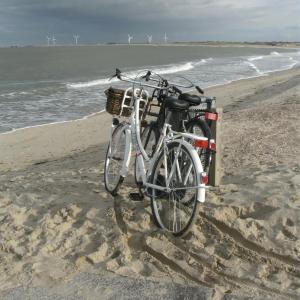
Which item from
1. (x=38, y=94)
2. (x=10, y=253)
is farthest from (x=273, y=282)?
(x=38, y=94)

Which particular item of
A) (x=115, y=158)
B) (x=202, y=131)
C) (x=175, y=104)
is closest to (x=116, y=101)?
(x=115, y=158)

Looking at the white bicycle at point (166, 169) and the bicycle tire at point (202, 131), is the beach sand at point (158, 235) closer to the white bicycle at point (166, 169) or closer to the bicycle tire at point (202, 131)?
the white bicycle at point (166, 169)

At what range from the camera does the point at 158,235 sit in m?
4.20

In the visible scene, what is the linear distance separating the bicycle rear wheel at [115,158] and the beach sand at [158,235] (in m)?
0.16

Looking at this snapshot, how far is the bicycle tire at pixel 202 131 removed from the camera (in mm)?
4258

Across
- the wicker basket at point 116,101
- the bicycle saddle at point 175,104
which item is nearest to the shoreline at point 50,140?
the wicker basket at point 116,101

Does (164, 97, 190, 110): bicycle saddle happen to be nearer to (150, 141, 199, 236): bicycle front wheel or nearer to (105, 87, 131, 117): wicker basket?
(150, 141, 199, 236): bicycle front wheel

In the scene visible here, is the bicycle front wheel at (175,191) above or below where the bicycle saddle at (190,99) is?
below

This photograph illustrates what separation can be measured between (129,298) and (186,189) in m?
1.16

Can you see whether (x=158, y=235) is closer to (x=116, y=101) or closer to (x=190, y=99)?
(x=190, y=99)

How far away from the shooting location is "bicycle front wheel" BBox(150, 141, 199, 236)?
3973 mm

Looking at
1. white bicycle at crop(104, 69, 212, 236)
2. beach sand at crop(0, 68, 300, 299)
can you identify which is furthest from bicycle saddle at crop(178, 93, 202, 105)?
beach sand at crop(0, 68, 300, 299)

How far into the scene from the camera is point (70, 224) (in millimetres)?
4652

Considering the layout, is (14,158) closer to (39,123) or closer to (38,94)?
(39,123)
